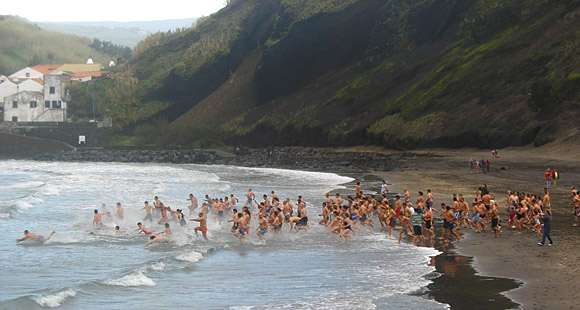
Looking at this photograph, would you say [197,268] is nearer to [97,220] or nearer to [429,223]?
[429,223]

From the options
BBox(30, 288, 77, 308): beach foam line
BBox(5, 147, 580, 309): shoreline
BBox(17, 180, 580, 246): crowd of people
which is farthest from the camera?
BBox(17, 180, 580, 246): crowd of people

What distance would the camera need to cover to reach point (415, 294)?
53.0 ft

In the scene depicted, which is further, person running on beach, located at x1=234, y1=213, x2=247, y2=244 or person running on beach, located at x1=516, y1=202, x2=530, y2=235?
person running on beach, located at x1=234, y1=213, x2=247, y2=244

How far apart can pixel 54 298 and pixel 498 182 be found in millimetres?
31895

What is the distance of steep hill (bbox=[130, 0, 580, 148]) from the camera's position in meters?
57.6

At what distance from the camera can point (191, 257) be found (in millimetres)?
21656

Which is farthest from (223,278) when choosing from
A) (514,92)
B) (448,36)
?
(448,36)

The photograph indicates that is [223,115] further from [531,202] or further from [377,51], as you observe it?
[531,202]

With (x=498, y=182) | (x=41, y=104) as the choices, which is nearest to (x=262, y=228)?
(x=498, y=182)

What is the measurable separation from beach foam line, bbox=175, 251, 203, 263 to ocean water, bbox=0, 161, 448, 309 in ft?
0.11

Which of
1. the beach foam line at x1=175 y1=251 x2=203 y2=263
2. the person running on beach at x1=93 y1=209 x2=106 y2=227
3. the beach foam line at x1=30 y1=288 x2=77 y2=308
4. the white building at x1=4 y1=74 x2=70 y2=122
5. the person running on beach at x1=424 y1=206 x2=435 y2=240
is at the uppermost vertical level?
the white building at x1=4 y1=74 x2=70 y2=122

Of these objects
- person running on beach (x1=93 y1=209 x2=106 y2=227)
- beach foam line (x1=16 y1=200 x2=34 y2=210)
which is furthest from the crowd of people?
beach foam line (x1=16 y1=200 x2=34 y2=210)

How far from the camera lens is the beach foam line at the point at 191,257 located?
21312 millimetres

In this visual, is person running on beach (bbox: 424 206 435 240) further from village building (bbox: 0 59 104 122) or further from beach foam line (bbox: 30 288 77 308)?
village building (bbox: 0 59 104 122)
